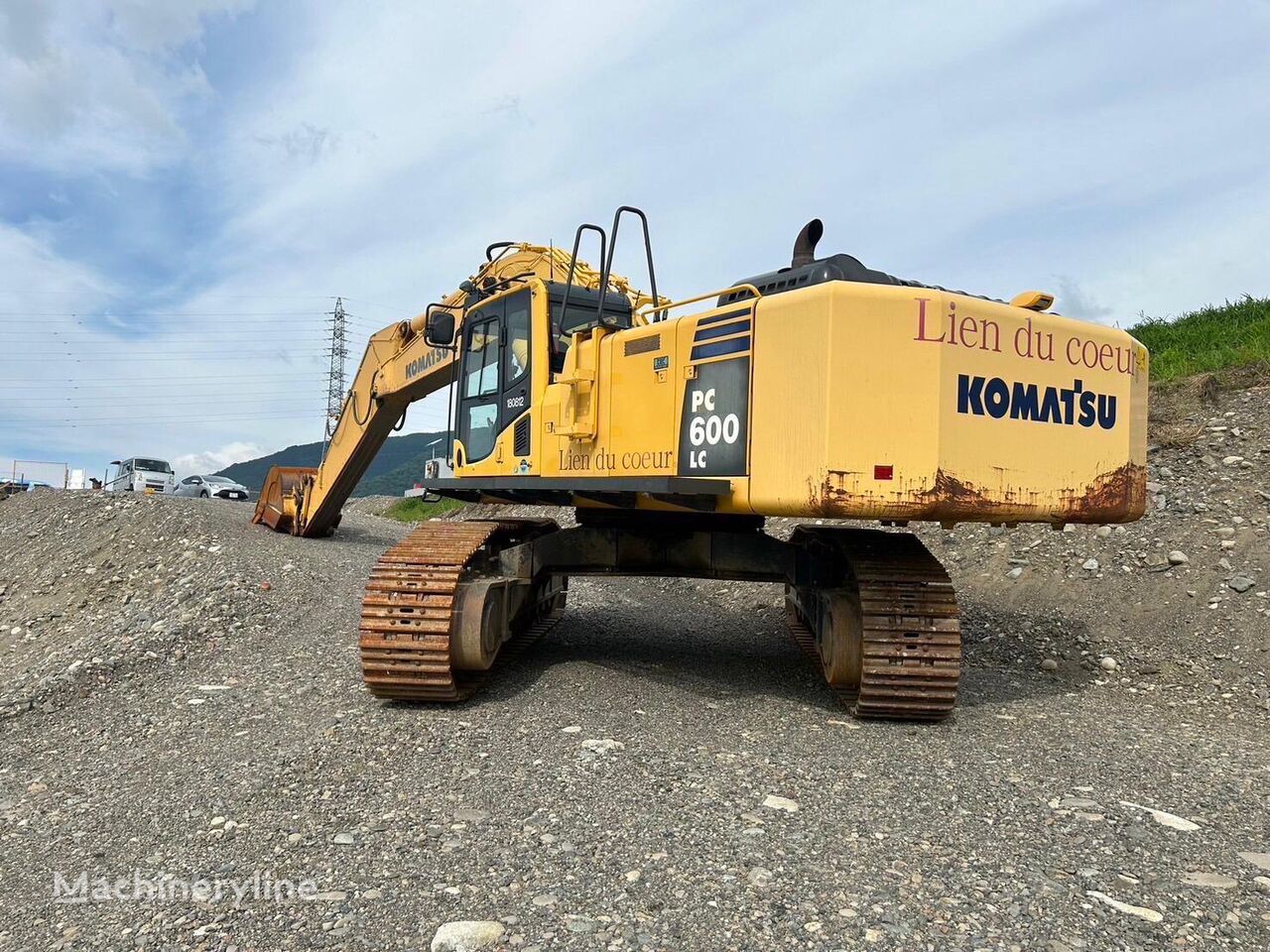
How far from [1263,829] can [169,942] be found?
4.26 meters

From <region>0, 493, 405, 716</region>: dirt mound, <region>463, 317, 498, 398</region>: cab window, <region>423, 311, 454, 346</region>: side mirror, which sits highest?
<region>423, 311, 454, 346</region>: side mirror

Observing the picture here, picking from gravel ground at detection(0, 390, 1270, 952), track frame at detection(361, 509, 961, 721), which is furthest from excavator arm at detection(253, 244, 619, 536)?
gravel ground at detection(0, 390, 1270, 952)

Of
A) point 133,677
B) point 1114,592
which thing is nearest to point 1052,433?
point 1114,592

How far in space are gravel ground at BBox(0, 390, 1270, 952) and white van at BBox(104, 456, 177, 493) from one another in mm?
23083

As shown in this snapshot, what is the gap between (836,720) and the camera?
524cm

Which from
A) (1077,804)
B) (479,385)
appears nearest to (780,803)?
(1077,804)

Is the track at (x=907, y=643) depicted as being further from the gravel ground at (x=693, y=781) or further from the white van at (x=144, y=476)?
the white van at (x=144, y=476)

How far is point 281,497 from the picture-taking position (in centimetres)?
1523

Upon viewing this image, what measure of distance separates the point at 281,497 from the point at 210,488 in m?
15.8

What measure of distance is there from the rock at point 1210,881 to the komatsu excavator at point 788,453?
1.94 m

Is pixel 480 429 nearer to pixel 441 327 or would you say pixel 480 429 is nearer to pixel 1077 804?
pixel 441 327

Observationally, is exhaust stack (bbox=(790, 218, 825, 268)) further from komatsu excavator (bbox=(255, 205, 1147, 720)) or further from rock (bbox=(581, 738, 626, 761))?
rock (bbox=(581, 738, 626, 761))

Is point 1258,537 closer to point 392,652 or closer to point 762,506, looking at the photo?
point 762,506

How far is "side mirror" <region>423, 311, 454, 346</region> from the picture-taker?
23.6ft
